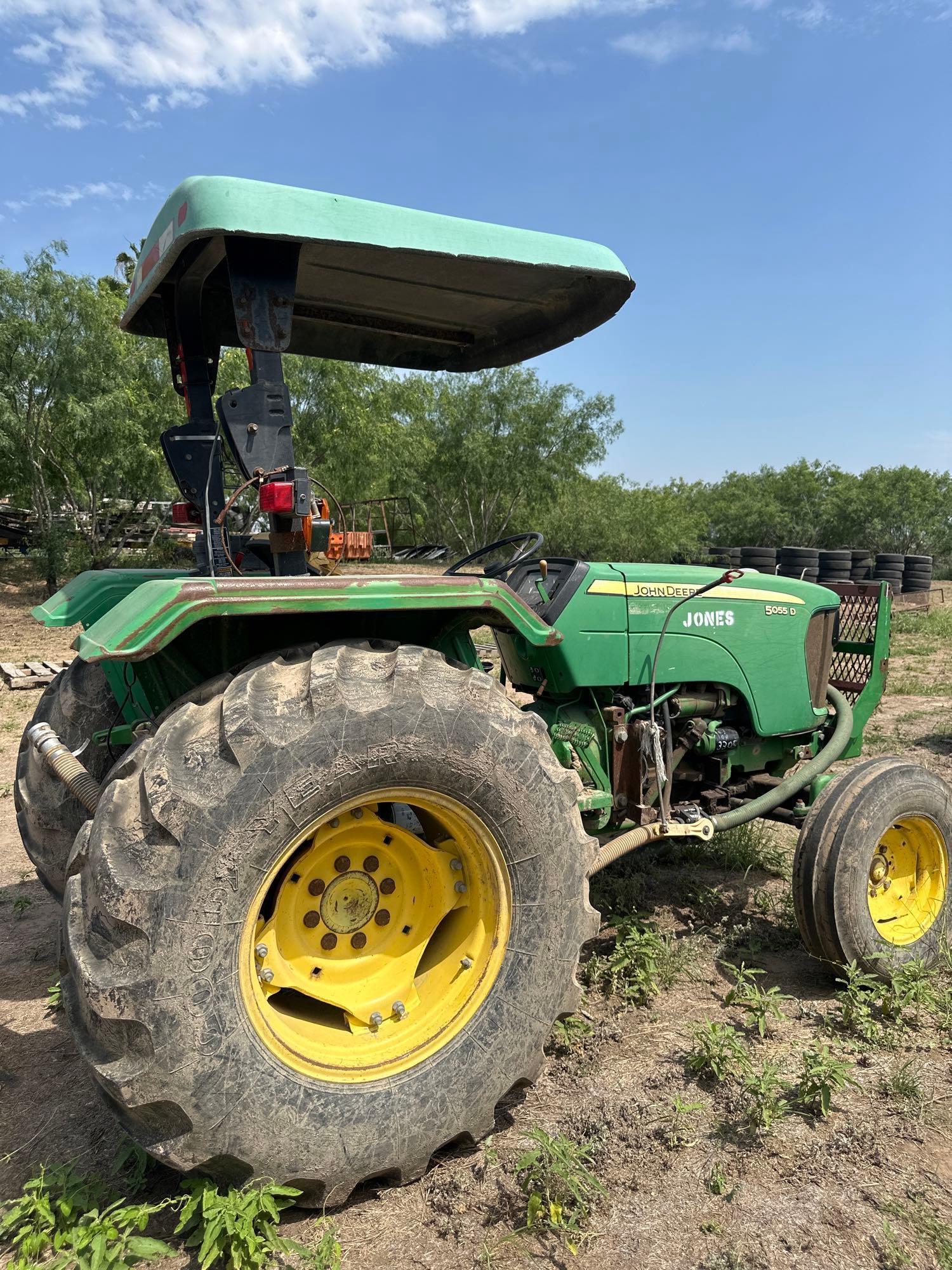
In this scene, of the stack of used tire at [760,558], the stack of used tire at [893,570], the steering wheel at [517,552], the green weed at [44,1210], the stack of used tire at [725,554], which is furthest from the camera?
the stack of used tire at [893,570]

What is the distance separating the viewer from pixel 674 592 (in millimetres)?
3287

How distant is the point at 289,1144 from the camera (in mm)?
1970

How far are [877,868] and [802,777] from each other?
1.44 ft

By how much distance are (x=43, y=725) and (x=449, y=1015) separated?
5.29ft

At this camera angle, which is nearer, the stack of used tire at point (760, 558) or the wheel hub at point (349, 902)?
the wheel hub at point (349, 902)

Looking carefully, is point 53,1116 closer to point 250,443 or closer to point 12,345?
point 250,443

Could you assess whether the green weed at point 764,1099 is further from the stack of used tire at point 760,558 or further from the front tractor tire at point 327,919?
the stack of used tire at point 760,558

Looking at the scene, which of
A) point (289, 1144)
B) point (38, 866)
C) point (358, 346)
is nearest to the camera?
point (289, 1144)

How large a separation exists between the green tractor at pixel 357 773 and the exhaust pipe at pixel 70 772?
0.01 metres

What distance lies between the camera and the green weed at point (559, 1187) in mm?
2012

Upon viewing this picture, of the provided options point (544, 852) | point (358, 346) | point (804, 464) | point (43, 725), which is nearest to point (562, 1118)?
point (544, 852)

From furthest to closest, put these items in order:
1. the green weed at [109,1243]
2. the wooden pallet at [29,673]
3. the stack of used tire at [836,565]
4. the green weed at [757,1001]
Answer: the stack of used tire at [836,565] → the wooden pallet at [29,673] → the green weed at [757,1001] → the green weed at [109,1243]

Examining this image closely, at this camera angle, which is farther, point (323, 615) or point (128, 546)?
point (128, 546)

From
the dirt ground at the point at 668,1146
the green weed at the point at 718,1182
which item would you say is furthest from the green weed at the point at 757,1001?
the green weed at the point at 718,1182
